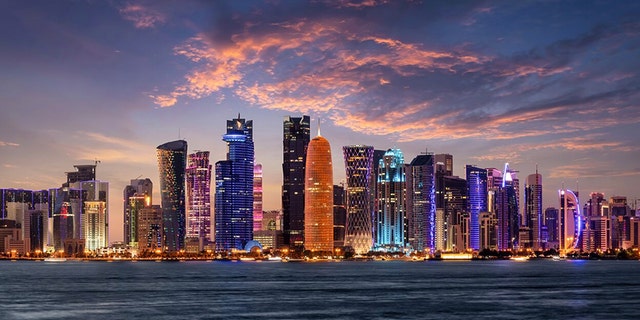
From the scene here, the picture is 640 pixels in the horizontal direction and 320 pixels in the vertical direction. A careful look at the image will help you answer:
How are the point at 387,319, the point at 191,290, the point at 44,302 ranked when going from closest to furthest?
1. the point at 387,319
2. the point at 44,302
3. the point at 191,290

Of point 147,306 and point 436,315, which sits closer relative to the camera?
point 436,315

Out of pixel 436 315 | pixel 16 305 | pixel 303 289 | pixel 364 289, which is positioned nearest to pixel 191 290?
pixel 303 289

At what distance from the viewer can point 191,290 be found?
464 ft

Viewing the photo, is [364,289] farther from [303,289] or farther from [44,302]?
[44,302]

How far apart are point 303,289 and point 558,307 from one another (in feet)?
167

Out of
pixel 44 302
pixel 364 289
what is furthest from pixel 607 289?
pixel 44 302

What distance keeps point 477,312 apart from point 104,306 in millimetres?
45020

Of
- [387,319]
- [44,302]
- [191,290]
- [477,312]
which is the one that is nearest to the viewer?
[387,319]

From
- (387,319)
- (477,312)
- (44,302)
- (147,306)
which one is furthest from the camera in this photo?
(44,302)

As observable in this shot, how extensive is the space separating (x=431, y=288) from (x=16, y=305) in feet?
228

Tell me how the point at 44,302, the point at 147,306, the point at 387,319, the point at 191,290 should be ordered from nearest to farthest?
the point at 387,319
the point at 147,306
the point at 44,302
the point at 191,290

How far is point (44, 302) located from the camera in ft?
378

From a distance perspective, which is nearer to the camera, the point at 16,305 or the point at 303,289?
the point at 16,305

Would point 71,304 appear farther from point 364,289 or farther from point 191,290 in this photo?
point 364,289
